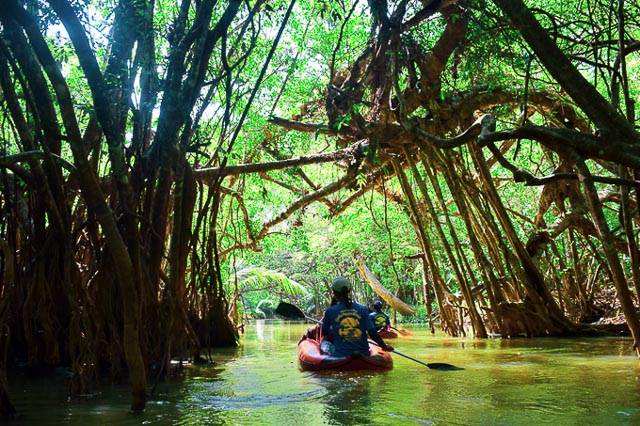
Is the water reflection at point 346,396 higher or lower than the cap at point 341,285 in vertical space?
lower

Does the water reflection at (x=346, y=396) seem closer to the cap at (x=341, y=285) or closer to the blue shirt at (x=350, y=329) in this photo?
the blue shirt at (x=350, y=329)

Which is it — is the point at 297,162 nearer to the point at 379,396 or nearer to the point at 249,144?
the point at 249,144

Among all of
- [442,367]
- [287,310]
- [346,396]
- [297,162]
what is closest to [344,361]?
[442,367]

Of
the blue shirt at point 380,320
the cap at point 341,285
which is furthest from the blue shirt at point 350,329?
the blue shirt at point 380,320

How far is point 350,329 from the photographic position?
618 centimetres

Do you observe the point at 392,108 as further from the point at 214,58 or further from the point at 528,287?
the point at 528,287

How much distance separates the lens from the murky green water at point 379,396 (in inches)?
147

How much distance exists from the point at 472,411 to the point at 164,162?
276 cm

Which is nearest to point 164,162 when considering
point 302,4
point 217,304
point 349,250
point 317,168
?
point 217,304

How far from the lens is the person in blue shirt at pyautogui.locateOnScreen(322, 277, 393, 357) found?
6.17 metres

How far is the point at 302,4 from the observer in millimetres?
9078

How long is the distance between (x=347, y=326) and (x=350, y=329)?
0.14ft

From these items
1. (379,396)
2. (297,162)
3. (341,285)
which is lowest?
(379,396)

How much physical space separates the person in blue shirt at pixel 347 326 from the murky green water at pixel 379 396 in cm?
33
